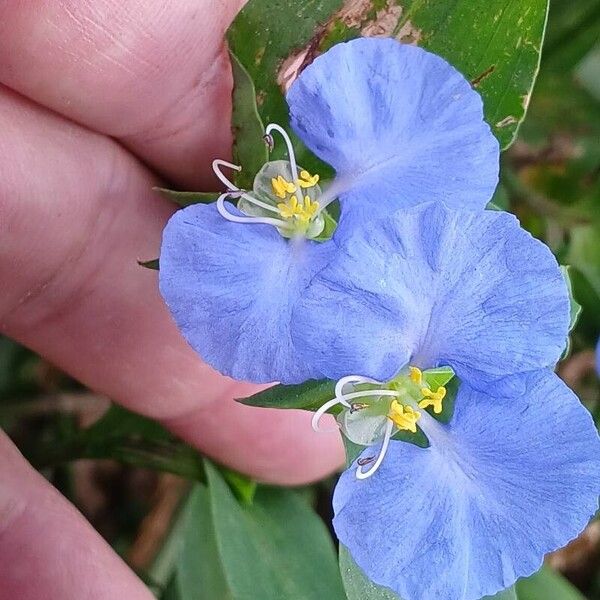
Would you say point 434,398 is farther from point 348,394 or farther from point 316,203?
point 316,203

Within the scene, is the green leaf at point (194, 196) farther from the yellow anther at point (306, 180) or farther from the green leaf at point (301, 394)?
the green leaf at point (301, 394)

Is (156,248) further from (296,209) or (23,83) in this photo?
(296,209)

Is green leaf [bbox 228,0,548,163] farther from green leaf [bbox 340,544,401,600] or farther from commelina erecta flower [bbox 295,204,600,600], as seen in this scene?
green leaf [bbox 340,544,401,600]

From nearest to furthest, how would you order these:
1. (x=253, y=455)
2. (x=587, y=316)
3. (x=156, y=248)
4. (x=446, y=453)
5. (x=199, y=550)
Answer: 1. (x=446, y=453)
2. (x=156, y=248)
3. (x=253, y=455)
4. (x=199, y=550)
5. (x=587, y=316)

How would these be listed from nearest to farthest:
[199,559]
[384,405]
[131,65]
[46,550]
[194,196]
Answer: [384,405] < [194,196] < [131,65] < [46,550] < [199,559]

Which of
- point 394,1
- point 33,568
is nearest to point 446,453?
point 394,1

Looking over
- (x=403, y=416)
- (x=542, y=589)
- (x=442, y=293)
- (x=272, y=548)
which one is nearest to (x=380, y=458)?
(x=403, y=416)

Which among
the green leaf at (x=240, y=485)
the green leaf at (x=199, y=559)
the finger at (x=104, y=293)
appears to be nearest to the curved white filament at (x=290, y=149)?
the finger at (x=104, y=293)
